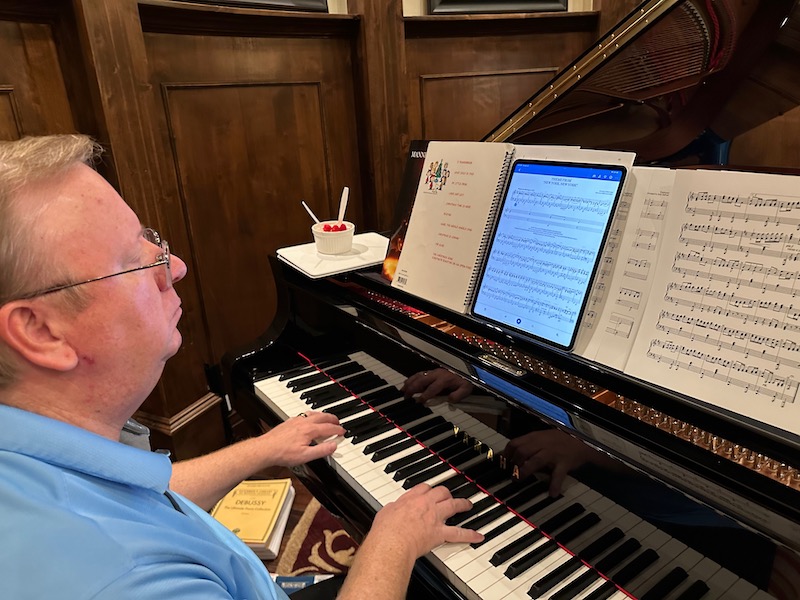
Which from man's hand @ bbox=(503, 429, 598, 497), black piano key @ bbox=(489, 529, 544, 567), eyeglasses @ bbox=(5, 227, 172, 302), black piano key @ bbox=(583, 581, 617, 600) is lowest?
black piano key @ bbox=(583, 581, 617, 600)

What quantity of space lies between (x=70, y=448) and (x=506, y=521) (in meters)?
0.80

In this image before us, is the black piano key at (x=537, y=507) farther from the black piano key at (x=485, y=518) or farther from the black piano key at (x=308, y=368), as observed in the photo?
the black piano key at (x=308, y=368)

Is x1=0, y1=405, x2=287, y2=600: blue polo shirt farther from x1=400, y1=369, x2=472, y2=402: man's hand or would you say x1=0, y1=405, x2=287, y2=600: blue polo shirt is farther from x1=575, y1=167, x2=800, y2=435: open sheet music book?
x1=575, y1=167, x2=800, y2=435: open sheet music book

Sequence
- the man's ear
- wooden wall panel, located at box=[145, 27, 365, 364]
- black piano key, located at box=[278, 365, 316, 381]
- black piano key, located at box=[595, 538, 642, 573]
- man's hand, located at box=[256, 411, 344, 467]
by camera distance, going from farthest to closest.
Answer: wooden wall panel, located at box=[145, 27, 365, 364] → black piano key, located at box=[278, 365, 316, 381] → man's hand, located at box=[256, 411, 344, 467] → black piano key, located at box=[595, 538, 642, 573] → the man's ear

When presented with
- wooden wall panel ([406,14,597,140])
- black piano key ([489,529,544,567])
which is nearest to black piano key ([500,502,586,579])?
black piano key ([489,529,544,567])

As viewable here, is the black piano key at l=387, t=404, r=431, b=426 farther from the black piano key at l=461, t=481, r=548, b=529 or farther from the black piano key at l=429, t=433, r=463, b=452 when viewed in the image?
the black piano key at l=461, t=481, r=548, b=529

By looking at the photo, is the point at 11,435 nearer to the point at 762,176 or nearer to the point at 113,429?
the point at 113,429

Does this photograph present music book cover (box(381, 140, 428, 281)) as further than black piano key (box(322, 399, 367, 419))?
Yes

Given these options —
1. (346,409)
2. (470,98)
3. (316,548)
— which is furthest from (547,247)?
(470,98)

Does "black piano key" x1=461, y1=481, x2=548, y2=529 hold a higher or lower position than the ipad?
lower

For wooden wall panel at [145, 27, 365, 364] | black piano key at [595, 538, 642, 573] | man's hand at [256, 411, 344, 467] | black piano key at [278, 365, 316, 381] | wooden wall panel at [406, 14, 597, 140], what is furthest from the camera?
wooden wall panel at [406, 14, 597, 140]

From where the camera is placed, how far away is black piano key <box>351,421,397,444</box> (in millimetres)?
1438

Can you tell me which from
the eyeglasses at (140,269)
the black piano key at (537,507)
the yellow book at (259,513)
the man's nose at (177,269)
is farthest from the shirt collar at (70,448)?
the yellow book at (259,513)

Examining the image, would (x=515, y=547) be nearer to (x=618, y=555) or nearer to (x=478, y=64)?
(x=618, y=555)
